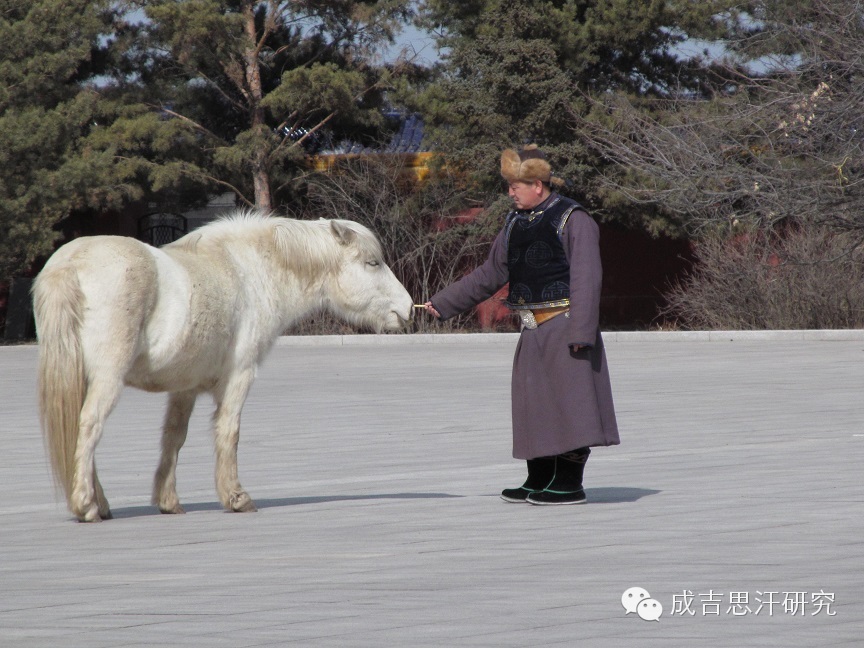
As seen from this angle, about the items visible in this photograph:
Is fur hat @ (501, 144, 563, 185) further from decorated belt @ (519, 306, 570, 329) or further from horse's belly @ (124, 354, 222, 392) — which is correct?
horse's belly @ (124, 354, 222, 392)

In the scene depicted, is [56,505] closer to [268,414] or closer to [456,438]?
[456,438]

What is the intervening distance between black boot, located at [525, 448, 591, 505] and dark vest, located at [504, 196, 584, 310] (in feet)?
2.69

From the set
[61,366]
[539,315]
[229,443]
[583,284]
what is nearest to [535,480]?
[539,315]

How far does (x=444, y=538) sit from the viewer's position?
20.2ft

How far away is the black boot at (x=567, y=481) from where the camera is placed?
7.32 meters

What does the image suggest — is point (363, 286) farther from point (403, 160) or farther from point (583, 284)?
point (403, 160)

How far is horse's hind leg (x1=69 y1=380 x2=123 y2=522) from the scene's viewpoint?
21.1ft

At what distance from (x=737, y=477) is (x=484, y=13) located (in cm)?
2211

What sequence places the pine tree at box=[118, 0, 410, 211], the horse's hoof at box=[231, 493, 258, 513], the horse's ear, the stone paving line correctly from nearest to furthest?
1. the stone paving line
2. the horse's hoof at box=[231, 493, 258, 513]
3. the horse's ear
4. the pine tree at box=[118, 0, 410, 211]

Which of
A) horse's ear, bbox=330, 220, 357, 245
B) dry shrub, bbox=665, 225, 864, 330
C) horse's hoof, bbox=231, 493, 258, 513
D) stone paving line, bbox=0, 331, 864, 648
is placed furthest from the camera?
dry shrub, bbox=665, 225, 864, 330

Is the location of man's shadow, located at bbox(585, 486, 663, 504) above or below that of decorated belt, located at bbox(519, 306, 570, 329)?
below

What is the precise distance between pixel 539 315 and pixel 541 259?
30 centimetres

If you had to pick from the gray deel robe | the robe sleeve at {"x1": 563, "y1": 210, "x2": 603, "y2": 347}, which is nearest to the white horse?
the gray deel robe

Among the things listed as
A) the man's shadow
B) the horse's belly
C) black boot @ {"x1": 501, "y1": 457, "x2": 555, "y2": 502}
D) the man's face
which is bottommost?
the man's shadow
